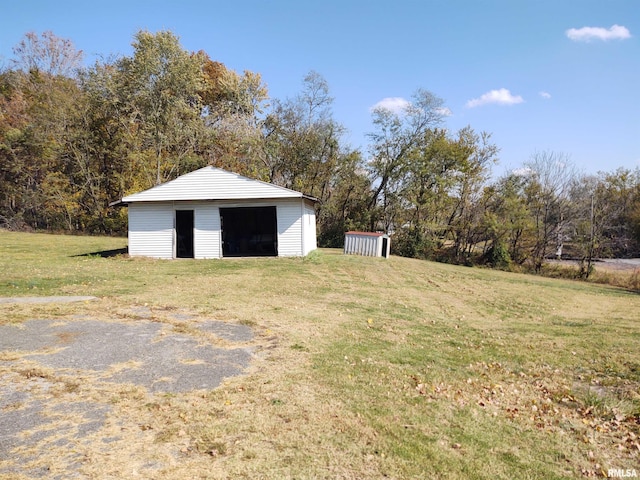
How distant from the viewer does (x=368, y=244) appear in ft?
71.9

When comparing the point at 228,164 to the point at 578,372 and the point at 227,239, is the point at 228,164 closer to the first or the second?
the point at 227,239

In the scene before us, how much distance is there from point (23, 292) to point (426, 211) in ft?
88.5

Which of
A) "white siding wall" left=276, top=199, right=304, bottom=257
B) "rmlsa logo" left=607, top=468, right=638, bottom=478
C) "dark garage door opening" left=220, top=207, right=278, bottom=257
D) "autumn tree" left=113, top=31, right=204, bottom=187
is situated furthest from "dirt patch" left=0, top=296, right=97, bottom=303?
"autumn tree" left=113, top=31, right=204, bottom=187

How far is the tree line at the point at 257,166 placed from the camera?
97.3 ft

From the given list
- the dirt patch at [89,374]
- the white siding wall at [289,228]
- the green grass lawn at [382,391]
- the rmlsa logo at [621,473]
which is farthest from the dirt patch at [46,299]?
the white siding wall at [289,228]

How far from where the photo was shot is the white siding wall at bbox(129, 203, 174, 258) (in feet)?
59.1

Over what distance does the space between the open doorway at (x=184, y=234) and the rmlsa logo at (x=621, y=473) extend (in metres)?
18.9

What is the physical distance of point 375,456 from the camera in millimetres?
3277

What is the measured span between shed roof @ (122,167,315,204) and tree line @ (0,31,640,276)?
554 inches

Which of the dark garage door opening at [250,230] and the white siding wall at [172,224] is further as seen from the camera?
the dark garage door opening at [250,230]

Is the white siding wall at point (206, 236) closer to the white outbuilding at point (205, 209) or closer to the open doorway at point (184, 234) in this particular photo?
the white outbuilding at point (205, 209)

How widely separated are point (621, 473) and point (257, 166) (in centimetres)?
3211

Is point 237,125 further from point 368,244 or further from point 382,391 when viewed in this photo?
point 382,391

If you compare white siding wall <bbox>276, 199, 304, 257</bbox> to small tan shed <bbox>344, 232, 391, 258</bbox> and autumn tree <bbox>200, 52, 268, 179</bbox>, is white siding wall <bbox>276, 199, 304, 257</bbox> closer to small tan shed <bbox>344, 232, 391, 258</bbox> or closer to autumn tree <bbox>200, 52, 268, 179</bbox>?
small tan shed <bbox>344, 232, 391, 258</bbox>
